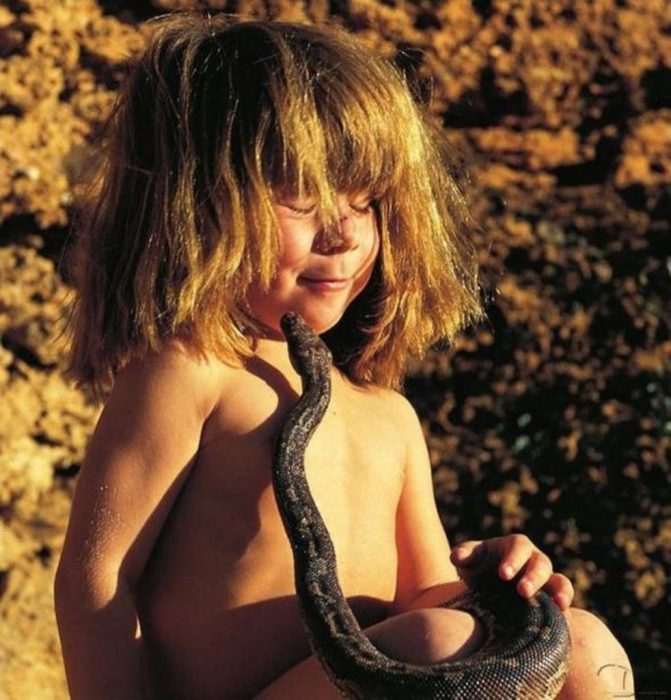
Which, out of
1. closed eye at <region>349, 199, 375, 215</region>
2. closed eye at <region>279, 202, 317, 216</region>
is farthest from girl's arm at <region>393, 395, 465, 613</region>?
closed eye at <region>279, 202, 317, 216</region>

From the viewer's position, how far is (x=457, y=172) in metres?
4.55

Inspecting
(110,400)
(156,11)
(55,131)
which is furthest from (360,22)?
(110,400)

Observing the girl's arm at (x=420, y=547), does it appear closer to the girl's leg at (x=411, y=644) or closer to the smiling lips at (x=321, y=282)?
the girl's leg at (x=411, y=644)

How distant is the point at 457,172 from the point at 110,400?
161 cm

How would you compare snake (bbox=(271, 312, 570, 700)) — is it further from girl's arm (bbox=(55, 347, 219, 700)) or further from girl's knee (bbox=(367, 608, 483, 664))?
girl's arm (bbox=(55, 347, 219, 700))

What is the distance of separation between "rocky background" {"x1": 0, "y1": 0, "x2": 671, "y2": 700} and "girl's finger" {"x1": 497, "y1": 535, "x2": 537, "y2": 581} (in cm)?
278

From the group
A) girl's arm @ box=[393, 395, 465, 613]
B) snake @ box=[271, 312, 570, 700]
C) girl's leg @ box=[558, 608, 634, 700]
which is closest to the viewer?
snake @ box=[271, 312, 570, 700]

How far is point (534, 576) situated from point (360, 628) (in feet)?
1.45

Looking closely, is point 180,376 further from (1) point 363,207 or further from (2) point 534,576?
(2) point 534,576

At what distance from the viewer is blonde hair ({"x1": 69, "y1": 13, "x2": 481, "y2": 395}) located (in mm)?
3471

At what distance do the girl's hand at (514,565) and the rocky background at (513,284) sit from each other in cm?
270

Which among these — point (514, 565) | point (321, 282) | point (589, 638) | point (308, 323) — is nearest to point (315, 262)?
point (321, 282)

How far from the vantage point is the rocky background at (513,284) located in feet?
19.8

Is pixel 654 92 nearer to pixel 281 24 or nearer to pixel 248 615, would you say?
pixel 281 24
